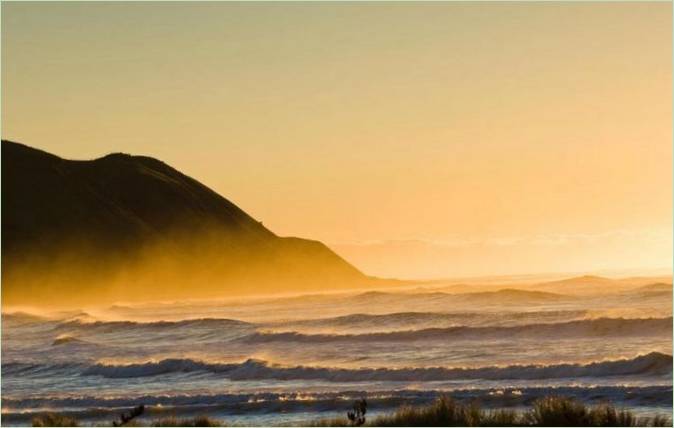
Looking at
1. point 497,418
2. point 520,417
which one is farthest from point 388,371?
point 497,418

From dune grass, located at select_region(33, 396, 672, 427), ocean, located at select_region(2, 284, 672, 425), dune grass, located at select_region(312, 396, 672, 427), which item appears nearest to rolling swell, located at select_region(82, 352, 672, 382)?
ocean, located at select_region(2, 284, 672, 425)

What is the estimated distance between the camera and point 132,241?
14475cm

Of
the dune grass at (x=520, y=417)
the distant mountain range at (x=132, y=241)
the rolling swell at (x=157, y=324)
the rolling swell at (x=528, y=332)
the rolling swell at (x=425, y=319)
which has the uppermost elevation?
the distant mountain range at (x=132, y=241)

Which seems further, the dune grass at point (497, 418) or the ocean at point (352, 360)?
the ocean at point (352, 360)

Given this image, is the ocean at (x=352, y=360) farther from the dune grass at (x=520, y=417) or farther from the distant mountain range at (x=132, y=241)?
the distant mountain range at (x=132, y=241)

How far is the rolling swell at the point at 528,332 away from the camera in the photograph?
4091 cm

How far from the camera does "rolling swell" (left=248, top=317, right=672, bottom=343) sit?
40.9 meters

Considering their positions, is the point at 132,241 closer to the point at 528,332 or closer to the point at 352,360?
the point at 528,332

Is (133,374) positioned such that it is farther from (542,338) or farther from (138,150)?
(138,150)

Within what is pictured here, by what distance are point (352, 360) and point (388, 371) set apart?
4.16 m

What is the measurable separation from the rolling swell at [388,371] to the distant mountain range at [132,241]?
298 ft

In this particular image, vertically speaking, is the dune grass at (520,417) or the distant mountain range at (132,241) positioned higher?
the distant mountain range at (132,241)

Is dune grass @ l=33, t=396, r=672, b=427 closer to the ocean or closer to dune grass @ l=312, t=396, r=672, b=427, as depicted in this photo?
dune grass @ l=312, t=396, r=672, b=427

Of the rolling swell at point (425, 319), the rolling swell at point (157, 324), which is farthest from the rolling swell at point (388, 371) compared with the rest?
the rolling swell at point (157, 324)
